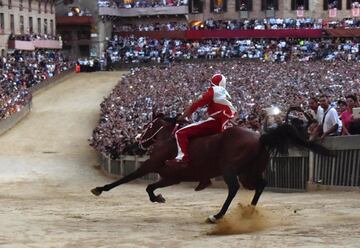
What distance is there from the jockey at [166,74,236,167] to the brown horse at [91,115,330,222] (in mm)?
115

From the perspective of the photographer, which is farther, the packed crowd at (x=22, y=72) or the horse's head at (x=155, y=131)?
the packed crowd at (x=22, y=72)

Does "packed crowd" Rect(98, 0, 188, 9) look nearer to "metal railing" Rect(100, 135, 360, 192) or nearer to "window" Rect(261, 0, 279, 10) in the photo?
"window" Rect(261, 0, 279, 10)

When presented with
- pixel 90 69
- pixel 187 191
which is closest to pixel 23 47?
pixel 90 69

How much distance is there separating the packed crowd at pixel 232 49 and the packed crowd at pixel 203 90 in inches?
190

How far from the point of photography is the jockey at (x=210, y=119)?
11281 millimetres

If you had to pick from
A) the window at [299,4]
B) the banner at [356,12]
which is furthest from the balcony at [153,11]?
the banner at [356,12]

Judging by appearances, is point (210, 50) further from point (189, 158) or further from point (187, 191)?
point (189, 158)

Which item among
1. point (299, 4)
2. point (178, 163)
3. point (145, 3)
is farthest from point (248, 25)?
point (178, 163)

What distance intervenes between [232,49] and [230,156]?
187 feet

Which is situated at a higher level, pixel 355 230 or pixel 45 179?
pixel 355 230

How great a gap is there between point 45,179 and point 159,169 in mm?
15019

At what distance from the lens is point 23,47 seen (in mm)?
60688

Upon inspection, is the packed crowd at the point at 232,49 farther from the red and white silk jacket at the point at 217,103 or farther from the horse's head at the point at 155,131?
the red and white silk jacket at the point at 217,103

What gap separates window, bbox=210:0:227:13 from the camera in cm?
7894
